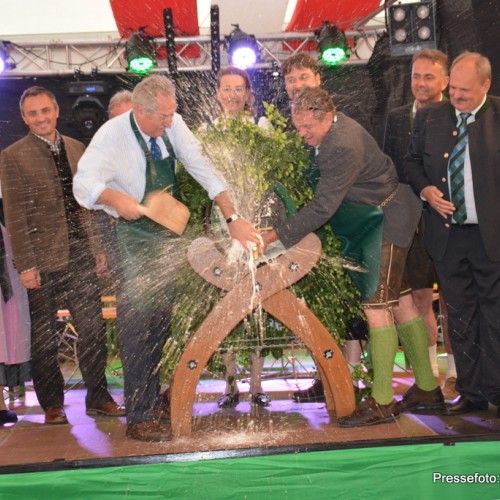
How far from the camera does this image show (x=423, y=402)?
13.2ft

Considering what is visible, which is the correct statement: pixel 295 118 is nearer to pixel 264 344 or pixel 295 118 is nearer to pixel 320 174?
pixel 320 174

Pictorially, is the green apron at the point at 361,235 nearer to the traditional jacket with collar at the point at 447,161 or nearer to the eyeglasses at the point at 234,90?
the traditional jacket with collar at the point at 447,161

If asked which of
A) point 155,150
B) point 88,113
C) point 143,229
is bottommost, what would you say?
point 143,229

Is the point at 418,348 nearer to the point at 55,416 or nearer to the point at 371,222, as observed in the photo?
the point at 371,222

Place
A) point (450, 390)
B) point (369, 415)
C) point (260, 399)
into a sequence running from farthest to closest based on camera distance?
point (450, 390) < point (260, 399) < point (369, 415)

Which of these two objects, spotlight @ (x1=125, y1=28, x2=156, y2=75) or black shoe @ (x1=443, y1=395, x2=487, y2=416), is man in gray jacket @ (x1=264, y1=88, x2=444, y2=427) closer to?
black shoe @ (x1=443, y1=395, x2=487, y2=416)

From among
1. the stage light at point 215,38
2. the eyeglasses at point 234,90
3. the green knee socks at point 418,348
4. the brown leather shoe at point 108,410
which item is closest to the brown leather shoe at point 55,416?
the brown leather shoe at point 108,410

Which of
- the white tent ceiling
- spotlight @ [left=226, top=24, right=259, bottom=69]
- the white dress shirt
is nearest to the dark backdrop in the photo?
spotlight @ [left=226, top=24, right=259, bottom=69]

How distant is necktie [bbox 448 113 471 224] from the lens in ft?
13.0

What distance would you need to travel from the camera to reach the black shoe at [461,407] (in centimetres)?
394

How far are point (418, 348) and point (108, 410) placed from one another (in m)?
1.76

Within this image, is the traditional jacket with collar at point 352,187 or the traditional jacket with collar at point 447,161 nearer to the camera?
the traditional jacket with collar at point 352,187

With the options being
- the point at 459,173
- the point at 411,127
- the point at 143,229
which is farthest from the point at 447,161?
the point at 143,229

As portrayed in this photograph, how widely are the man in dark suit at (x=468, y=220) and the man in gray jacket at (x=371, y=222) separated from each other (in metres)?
0.18
